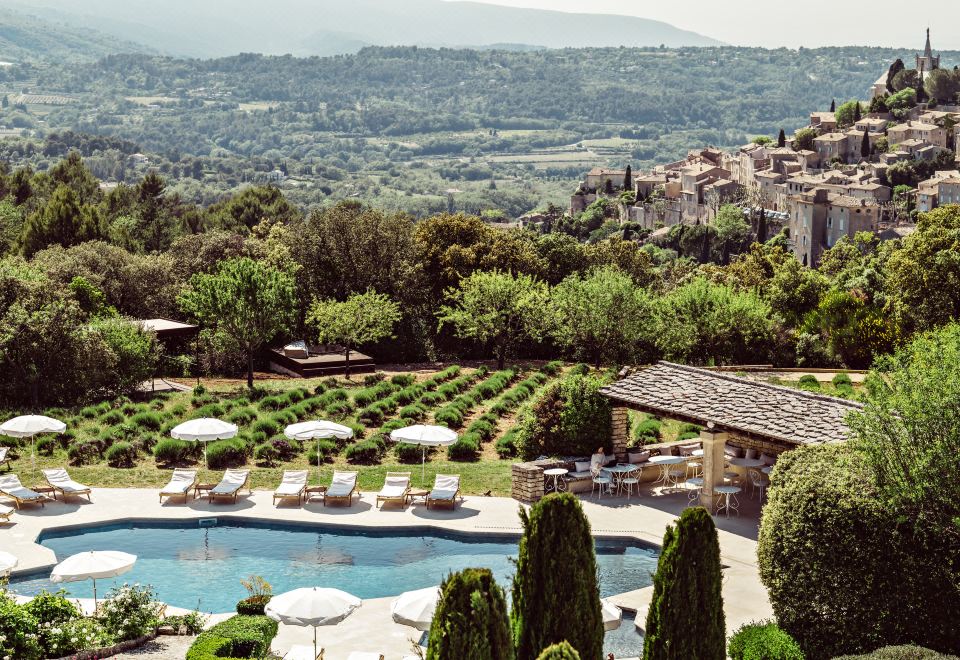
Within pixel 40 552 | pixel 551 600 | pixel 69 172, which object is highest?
pixel 69 172

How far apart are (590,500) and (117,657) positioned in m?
10.0

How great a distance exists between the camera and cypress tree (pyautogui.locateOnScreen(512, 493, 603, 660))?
474 inches

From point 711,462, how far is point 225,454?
10.3 meters

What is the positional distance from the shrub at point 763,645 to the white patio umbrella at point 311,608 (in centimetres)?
481

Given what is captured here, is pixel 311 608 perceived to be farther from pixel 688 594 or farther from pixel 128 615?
pixel 688 594

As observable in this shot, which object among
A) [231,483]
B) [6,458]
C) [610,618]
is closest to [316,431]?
[231,483]

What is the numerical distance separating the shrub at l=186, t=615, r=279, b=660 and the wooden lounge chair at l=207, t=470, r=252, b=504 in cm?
743

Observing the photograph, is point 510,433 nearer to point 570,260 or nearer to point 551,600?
point 551,600

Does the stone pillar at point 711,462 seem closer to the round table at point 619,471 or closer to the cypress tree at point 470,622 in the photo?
the round table at point 619,471

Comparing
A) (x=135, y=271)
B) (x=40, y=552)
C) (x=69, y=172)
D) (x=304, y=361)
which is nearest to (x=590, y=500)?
(x=40, y=552)

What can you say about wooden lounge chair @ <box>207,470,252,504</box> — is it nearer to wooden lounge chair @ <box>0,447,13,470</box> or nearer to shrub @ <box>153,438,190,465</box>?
shrub @ <box>153,438,190,465</box>

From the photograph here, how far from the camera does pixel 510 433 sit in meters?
26.7

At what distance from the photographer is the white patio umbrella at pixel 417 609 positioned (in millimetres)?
14477

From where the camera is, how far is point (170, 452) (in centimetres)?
2497
